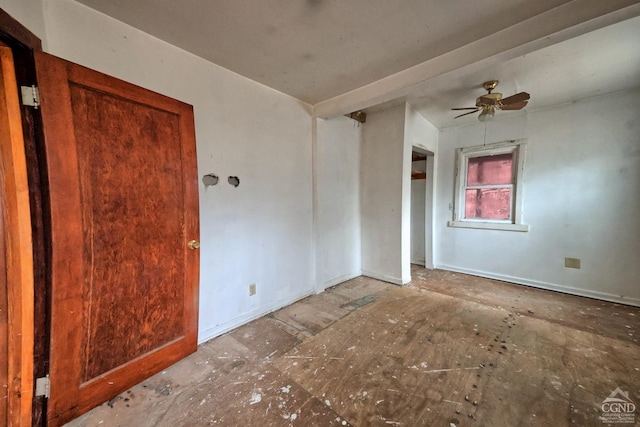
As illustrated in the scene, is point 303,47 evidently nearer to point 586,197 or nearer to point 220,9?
point 220,9

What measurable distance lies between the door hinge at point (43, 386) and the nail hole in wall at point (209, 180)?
4.65ft

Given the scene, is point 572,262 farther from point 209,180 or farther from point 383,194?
point 209,180

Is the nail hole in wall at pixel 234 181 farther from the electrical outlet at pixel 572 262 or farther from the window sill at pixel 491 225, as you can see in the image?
the electrical outlet at pixel 572 262

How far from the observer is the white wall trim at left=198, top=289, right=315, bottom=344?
202 cm

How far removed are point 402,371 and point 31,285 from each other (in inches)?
87.2

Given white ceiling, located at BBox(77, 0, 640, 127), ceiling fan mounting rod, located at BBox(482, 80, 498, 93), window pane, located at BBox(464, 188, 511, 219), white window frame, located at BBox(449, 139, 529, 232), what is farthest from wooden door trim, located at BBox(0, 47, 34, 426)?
window pane, located at BBox(464, 188, 511, 219)

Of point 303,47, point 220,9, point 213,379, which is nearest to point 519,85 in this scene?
point 303,47

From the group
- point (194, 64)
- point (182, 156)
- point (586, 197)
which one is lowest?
point (586, 197)

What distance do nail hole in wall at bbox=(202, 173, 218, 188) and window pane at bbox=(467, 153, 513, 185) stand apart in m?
3.83

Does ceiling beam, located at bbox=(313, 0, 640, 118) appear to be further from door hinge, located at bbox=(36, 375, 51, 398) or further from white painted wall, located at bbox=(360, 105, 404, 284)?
door hinge, located at bbox=(36, 375, 51, 398)

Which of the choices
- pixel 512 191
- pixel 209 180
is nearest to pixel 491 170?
pixel 512 191

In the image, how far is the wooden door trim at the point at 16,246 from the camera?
106cm

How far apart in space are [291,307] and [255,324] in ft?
1.57

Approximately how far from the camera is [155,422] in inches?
50.1
